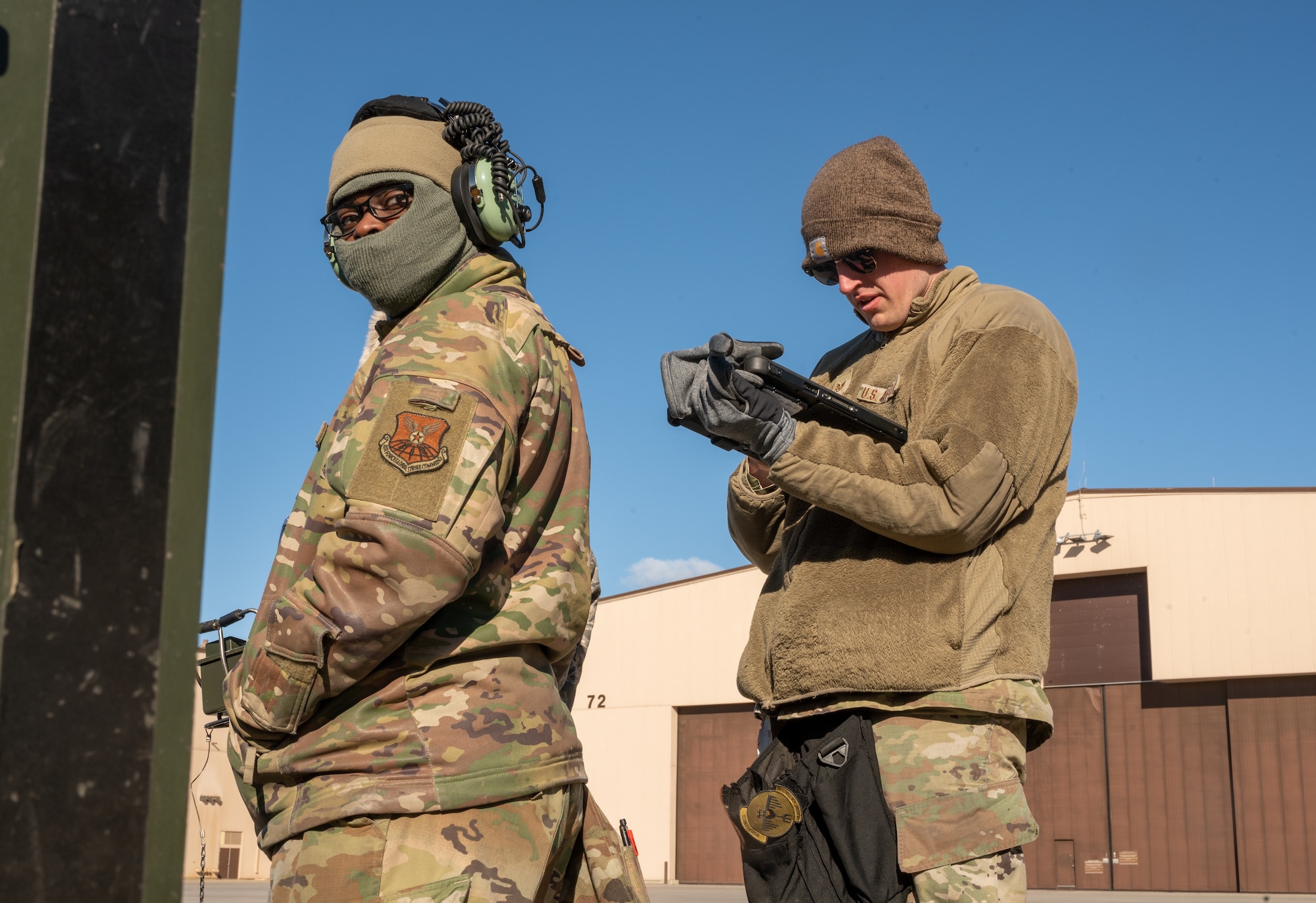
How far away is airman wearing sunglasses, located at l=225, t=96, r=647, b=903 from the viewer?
2.35 m

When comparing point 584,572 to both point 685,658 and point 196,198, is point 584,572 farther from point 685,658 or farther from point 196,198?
point 685,658

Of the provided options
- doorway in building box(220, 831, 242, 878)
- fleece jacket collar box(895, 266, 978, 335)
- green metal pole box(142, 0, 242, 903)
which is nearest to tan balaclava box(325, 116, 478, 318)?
fleece jacket collar box(895, 266, 978, 335)

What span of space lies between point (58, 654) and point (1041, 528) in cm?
257

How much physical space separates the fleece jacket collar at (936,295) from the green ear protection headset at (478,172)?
1047 millimetres

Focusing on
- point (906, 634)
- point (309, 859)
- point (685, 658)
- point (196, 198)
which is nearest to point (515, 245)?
point (906, 634)

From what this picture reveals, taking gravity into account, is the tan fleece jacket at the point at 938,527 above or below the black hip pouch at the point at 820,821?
above

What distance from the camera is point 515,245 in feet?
10.5

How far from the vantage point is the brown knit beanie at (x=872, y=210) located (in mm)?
3410

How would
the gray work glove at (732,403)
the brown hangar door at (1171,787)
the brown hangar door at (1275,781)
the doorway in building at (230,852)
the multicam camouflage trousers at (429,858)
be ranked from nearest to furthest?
the multicam camouflage trousers at (429,858), the gray work glove at (732,403), the brown hangar door at (1275,781), the brown hangar door at (1171,787), the doorway in building at (230,852)

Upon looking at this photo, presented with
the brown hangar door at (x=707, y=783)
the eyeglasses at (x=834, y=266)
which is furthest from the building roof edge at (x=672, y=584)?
the eyeglasses at (x=834, y=266)

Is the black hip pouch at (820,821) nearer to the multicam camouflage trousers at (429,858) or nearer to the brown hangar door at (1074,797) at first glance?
the multicam camouflage trousers at (429,858)

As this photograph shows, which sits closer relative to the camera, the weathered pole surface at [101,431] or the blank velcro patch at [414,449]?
the weathered pole surface at [101,431]

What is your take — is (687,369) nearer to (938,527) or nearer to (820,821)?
(938,527)

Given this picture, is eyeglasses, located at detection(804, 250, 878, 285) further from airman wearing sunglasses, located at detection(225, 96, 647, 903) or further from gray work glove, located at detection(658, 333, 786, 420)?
airman wearing sunglasses, located at detection(225, 96, 647, 903)
